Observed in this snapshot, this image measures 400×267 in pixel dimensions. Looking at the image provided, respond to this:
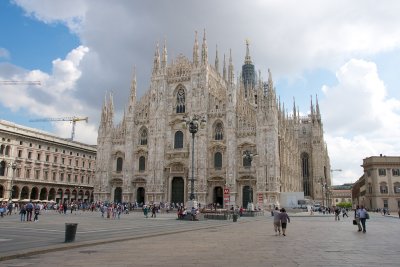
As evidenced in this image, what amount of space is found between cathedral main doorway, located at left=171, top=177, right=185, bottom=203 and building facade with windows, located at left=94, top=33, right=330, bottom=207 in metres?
0.14

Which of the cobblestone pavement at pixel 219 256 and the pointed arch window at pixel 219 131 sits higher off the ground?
the pointed arch window at pixel 219 131

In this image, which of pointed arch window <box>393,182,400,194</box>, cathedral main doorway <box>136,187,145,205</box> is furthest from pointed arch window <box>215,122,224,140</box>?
pointed arch window <box>393,182,400,194</box>

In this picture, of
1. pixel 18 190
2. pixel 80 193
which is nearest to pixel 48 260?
pixel 18 190

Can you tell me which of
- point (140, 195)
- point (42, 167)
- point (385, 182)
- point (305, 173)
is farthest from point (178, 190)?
point (385, 182)

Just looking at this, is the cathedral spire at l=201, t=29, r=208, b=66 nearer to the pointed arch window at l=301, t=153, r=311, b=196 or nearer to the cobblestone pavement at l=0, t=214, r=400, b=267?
the pointed arch window at l=301, t=153, r=311, b=196

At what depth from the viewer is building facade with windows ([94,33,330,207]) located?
48.0 meters

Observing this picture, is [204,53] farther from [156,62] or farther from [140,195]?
[140,195]

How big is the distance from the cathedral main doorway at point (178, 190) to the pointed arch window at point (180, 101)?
32.8 ft

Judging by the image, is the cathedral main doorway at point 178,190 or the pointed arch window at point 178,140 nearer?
the cathedral main doorway at point 178,190

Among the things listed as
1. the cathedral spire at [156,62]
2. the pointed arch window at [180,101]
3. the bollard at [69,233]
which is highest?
the cathedral spire at [156,62]

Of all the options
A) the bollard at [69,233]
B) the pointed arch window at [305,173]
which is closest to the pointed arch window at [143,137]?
the pointed arch window at [305,173]

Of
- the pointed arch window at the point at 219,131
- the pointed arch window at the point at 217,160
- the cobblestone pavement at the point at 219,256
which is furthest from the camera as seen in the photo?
the pointed arch window at the point at 219,131

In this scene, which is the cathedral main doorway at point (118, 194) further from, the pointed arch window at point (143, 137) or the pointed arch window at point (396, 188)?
the pointed arch window at point (396, 188)

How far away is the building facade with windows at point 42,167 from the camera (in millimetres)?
55031
